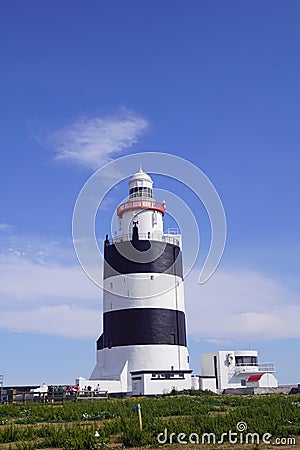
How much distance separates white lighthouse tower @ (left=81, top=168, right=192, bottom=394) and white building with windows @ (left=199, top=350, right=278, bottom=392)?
4.69 meters

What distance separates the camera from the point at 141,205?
41.5m

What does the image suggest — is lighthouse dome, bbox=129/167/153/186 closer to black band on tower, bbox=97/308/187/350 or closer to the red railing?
the red railing

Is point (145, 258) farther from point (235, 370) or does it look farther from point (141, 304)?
point (235, 370)

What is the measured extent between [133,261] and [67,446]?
28598 mm

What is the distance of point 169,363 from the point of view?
3831 cm

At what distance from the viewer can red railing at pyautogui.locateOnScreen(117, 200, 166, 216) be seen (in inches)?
1634

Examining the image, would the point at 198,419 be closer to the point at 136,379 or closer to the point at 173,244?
the point at 136,379

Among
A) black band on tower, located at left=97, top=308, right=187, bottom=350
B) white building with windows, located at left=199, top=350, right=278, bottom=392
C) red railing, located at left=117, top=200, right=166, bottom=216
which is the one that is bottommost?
white building with windows, located at left=199, top=350, right=278, bottom=392

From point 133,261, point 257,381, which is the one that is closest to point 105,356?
point 133,261
